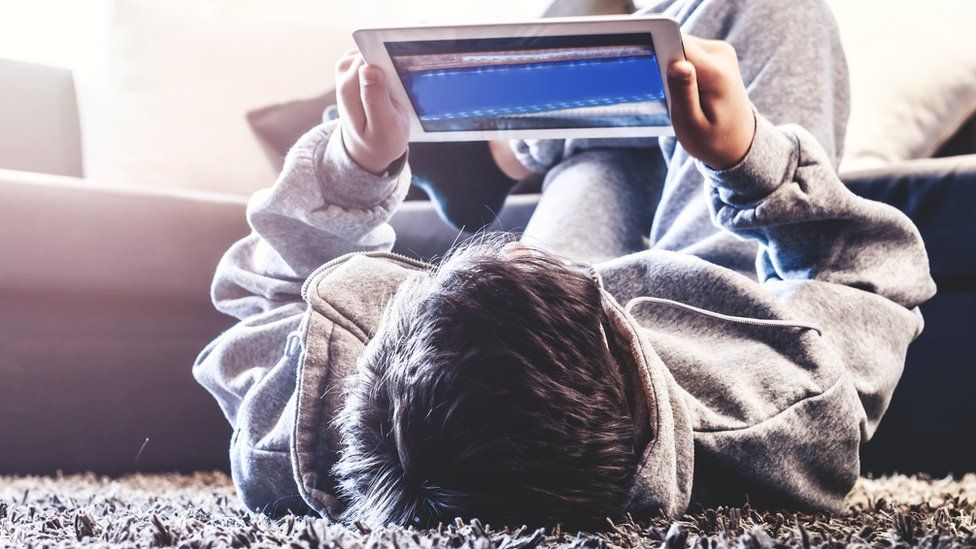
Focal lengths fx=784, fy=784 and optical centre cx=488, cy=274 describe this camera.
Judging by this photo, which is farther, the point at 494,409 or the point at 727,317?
the point at 727,317

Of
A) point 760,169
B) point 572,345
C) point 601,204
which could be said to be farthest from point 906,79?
point 572,345

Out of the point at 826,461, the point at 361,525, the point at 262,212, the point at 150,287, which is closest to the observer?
the point at 361,525

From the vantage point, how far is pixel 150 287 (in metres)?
0.99

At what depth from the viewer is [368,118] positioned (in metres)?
0.67

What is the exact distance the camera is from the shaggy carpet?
0.42 meters

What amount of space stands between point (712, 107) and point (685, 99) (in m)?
0.03

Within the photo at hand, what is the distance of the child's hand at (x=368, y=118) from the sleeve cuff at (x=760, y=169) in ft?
0.86

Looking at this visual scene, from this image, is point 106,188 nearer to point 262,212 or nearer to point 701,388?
point 262,212

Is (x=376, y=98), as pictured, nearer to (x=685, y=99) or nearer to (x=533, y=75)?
(x=533, y=75)

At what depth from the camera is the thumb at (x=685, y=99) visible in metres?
0.56

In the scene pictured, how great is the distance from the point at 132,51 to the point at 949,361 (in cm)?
146

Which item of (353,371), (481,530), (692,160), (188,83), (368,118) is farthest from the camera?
(188,83)

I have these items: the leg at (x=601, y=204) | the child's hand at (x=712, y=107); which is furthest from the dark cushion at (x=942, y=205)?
the child's hand at (x=712, y=107)

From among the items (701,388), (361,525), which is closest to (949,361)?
(701,388)
